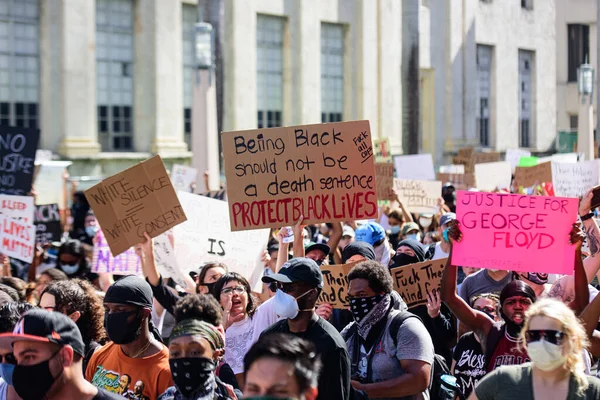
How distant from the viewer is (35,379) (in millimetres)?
3973

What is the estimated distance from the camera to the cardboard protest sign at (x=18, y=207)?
33.5 feet

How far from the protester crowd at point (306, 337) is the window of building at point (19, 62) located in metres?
13.2

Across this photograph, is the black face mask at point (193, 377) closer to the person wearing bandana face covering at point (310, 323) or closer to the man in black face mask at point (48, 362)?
the man in black face mask at point (48, 362)

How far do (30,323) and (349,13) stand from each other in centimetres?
2461

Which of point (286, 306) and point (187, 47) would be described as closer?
point (286, 306)

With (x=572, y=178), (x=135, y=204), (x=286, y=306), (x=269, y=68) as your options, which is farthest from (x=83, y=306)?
(x=269, y=68)

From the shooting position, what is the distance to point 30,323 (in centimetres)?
405

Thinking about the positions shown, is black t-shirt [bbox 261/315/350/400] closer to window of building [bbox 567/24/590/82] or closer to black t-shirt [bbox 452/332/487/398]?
black t-shirt [bbox 452/332/487/398]

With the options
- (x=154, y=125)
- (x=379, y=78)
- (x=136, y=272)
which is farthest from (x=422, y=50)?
(x=136, y=272)

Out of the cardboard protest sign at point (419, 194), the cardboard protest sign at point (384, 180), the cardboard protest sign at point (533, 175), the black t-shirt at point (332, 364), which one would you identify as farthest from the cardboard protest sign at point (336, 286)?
the cardboard protest sign at point (533, 175)

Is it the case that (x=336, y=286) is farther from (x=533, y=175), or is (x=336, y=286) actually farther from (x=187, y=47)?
(x=187, y=47)

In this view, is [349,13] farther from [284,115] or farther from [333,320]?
[333,320]

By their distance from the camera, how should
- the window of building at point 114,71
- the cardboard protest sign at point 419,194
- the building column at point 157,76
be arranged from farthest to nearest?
the building column at point 157,76, the window of building at point 114,71, the cardboard protest sign at point 419,194

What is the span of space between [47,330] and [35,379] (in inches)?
7.3
